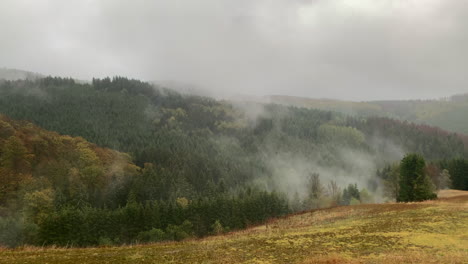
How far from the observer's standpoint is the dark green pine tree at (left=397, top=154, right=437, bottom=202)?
75688mm

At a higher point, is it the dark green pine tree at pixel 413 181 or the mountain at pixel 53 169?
the dark green pine tree at pixel 413 181

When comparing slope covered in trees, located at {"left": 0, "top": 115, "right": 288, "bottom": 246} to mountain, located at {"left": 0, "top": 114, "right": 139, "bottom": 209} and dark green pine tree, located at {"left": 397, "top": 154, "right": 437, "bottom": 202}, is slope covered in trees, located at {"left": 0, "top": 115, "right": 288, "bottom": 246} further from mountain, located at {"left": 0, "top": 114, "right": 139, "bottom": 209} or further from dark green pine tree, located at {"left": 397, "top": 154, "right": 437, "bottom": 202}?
dark green pine tree, located at {"left": 397, "top": 154, "right": 437, "bottom": 202}

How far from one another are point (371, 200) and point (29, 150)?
149450mm

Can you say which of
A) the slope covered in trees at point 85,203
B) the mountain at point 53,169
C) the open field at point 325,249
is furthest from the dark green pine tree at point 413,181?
the mountain at point 53,169

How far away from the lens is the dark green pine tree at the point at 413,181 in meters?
75.7

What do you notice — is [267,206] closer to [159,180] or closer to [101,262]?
[159,180]

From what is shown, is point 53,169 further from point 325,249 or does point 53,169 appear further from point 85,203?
point 325,249

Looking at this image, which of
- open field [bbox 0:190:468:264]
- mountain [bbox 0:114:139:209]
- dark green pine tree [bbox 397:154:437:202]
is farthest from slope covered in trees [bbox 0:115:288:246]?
open field [bbox 0:190:468:264]

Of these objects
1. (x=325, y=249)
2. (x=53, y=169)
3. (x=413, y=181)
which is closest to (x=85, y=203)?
(x=53, y=169)

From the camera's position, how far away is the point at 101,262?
2183cm

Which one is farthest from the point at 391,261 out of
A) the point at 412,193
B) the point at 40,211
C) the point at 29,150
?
the point at 29,150

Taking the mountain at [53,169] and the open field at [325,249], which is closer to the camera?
the open field at [325,249]

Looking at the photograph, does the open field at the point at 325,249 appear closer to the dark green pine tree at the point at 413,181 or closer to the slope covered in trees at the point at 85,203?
the dark green pine tree at the point at 413,181

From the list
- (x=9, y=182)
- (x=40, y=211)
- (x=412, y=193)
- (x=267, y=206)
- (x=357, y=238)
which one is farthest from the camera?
(x=267, y=206)
